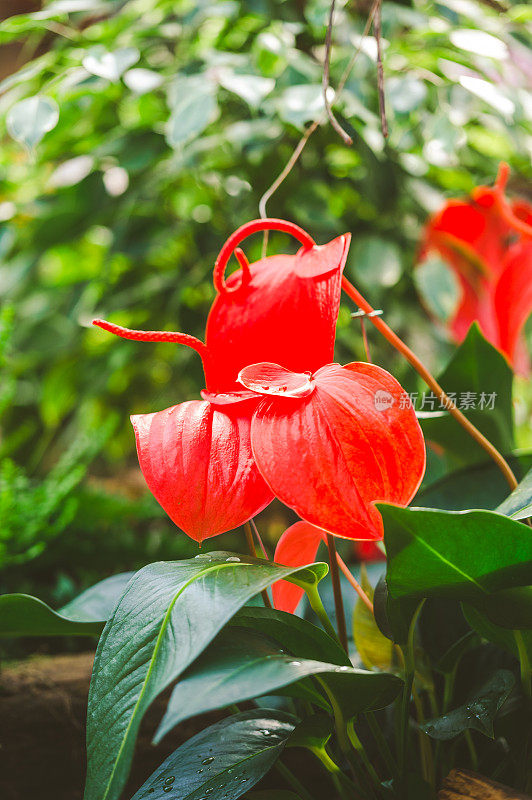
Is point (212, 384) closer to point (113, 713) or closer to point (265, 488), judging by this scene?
point (265, 488)

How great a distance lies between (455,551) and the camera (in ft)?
1.06

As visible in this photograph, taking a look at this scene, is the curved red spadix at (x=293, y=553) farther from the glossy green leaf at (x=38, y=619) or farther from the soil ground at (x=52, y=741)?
the soil ground at (x=52, y=741)

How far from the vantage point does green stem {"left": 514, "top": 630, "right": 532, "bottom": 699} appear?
0.38 metres

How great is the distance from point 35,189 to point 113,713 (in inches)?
45.5

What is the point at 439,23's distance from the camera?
39.9 inches

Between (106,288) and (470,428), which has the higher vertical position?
(470,428)

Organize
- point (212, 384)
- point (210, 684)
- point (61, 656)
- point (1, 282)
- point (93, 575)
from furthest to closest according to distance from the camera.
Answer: point (1, 282) < point (93, 575) < point (61, 656) < point (212, 384) < point (210, 684)

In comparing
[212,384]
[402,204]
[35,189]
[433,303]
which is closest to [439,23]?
[402,204]

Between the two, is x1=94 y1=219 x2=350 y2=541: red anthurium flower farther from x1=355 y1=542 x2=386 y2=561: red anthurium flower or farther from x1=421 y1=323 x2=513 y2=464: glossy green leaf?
x1=355 y1=542 x2=386 y2=561: red anthurium flower

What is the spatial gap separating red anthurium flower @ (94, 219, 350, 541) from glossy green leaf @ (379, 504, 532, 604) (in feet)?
0.27

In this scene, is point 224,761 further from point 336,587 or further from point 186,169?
point 186,169

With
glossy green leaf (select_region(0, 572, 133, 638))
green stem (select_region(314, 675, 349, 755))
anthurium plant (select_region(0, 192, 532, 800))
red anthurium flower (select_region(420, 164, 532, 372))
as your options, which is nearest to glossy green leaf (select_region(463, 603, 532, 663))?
anthurium plant (select_region(0, 192, 532, 800))

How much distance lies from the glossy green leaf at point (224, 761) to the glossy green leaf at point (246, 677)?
41mm

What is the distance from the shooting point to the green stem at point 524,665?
38 cm
